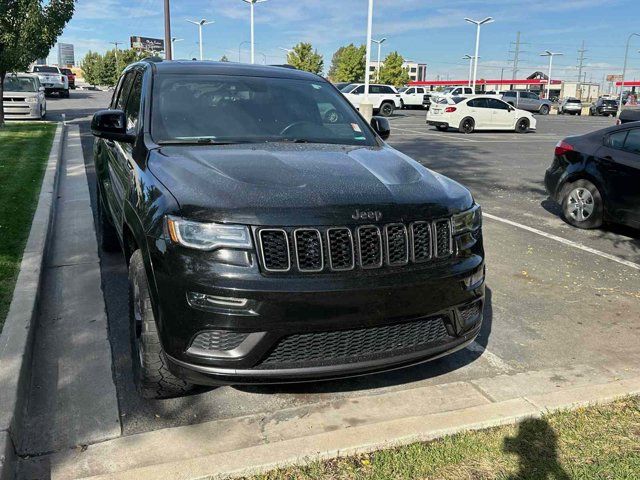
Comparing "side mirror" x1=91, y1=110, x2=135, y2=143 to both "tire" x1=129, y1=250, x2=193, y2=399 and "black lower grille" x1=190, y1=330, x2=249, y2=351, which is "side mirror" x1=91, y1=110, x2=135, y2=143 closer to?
"tire" x1=129, y1=250, x2=193, y2=399

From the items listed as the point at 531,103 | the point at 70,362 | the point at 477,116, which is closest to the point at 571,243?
the point at 70,362

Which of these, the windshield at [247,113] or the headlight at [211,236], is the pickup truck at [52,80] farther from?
the headlight at [211,236]

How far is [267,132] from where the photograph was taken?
159 inches

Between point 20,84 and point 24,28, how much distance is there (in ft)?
20.5

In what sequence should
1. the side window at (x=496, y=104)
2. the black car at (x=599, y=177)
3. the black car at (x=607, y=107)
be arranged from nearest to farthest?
the black car at (x=599, y=177) → the side window at (x=496, y=104) → the black car at (x=607, y=107)

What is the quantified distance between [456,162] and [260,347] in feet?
41.2

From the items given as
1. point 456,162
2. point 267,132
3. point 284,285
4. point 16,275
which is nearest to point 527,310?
point 267,132

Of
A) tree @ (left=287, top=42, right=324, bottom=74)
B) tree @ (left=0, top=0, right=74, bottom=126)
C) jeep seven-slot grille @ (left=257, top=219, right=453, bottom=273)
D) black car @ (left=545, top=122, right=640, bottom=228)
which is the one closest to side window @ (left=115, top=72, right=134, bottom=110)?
jeep seven-slot grille @ (left=257, top=219, right=453, bottom=273)

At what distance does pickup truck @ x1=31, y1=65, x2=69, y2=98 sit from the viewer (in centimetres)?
4088

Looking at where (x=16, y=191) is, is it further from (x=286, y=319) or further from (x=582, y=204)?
(x=582, y=204)

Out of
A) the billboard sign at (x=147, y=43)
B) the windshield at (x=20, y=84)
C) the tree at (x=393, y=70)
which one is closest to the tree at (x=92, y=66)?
the billboard sign at (x=147, y=43)

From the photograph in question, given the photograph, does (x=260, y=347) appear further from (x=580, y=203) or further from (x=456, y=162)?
(x=456, y=162)

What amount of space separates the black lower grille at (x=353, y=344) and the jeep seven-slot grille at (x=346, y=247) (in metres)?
0.32

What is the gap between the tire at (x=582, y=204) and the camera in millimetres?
7422
